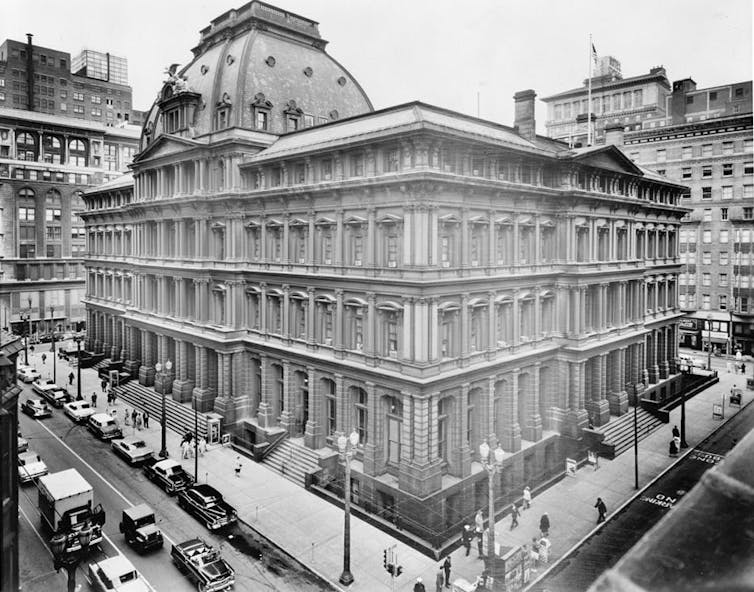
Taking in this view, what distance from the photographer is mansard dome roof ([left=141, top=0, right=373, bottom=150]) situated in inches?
1759

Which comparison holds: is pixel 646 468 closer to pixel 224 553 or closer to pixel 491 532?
pixel 491 532

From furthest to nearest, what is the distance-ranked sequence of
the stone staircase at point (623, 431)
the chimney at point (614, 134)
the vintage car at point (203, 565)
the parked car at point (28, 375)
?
the parked car at point (28, 375), the chimney at point (614, 134), the stone staircase at point (623, 431), the vintage car at point (203, 565)

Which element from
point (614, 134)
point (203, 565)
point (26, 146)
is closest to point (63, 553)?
point (203, 565)

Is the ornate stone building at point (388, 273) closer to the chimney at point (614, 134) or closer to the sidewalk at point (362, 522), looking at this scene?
the sidewalk at point (362, 522)

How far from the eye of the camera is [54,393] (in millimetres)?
51312

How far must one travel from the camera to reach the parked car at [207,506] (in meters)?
29.4

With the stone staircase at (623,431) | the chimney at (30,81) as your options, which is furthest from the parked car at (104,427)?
the chimney at (30,81)

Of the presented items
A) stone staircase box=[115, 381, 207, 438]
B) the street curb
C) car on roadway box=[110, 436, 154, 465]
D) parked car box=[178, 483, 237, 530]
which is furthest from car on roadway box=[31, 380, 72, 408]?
the street curb

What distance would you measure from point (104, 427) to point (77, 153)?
179 feet

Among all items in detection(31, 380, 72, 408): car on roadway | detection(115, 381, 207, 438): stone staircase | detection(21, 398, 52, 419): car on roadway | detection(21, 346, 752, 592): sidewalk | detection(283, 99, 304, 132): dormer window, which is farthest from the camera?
detection(31, 380, 72, 408): car on roadway

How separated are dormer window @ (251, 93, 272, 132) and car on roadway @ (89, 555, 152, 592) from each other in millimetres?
31629

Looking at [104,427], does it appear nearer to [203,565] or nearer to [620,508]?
[203,565]

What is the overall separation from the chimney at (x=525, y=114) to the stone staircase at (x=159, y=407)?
1280 inches

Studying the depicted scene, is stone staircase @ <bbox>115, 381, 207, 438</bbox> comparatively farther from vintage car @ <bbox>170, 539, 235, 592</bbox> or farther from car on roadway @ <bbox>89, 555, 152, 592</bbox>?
car on roadway @ <bbox>89, 555, 152, 592</bbox>
